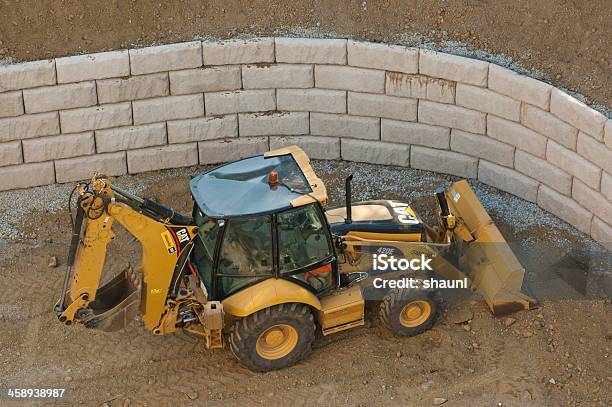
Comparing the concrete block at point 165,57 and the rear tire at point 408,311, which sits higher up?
the concrete block at point 165,57

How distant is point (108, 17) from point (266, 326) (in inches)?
245

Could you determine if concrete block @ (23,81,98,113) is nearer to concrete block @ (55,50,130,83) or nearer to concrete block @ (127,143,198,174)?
concrete block @ (55,50,130,83)

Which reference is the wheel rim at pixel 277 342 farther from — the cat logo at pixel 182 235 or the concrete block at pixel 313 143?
the concrete block at pixel 313 143

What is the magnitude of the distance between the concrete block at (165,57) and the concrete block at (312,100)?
1.34 metres

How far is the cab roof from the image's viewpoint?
9.16m

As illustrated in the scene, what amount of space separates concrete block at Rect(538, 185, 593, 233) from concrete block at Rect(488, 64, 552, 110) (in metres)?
1.21

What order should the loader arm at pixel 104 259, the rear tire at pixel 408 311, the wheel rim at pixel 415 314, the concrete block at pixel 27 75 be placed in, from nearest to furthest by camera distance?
the loader arm at pixel 104 259
the rear tire at pixel 408 311
the wheel rim at pixel 415 314
the concrete block at pixel 27 75

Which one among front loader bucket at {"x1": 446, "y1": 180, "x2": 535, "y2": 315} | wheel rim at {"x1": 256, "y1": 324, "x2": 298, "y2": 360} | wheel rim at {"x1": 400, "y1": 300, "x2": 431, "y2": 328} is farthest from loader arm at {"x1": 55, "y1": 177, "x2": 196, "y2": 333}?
front loader bucket at {"x1": 446, "y1": 180, "x2": 535, "y2": 315}

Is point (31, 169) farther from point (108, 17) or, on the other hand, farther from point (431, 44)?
point (431, 44)

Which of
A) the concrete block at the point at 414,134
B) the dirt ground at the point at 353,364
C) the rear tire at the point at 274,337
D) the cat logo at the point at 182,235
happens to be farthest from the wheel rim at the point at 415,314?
the concrete block at the point at 414,134

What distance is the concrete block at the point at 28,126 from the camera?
41.9 feet

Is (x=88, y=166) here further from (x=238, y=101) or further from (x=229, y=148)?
(x=238, y=101)

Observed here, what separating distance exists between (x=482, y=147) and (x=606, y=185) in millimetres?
2007

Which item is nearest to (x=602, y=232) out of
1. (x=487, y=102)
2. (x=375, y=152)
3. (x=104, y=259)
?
(x=487, y=102)
